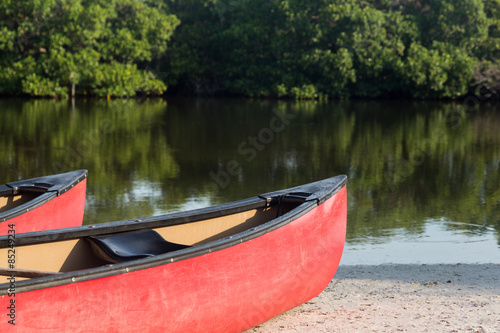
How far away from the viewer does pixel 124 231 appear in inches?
205

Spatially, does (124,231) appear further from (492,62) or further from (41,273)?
(492,62)

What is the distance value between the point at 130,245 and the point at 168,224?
475 millimetres

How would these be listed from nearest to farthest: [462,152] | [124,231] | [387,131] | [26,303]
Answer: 1. [26,303]
2. [124,231]
3. [462,152]
4. [387,131]

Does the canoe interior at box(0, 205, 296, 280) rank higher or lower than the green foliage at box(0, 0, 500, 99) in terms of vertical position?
lower

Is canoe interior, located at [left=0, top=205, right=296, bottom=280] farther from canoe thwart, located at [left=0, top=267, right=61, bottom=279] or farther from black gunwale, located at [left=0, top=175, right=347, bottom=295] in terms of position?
canoe thwart, located at [left=0, top=267, right=61, bottom=279]

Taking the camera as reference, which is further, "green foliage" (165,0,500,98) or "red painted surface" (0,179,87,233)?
"green foliage" (165,0,500,98)

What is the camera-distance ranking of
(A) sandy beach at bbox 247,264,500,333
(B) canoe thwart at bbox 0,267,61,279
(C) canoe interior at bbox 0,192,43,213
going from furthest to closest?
(C) canoe interior at bbox 0,192,43,213, (A) sandy beach at bbox 247,264,500,333, (B) canoe thwart at bbox 0,267,61,279

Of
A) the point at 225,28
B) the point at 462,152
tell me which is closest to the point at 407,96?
the point at 225,28

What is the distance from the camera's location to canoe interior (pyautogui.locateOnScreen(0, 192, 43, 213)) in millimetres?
6826

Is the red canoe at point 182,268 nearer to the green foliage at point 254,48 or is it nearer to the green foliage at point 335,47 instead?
the green foliage at point 254,48

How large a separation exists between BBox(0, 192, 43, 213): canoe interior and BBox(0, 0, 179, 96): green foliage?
32019 millimetres

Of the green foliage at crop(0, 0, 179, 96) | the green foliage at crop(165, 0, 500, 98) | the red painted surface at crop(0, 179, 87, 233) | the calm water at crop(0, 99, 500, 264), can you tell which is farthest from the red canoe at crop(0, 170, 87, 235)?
the green foliage at crop(165, 0, 500, 98)

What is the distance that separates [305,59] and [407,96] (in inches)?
310

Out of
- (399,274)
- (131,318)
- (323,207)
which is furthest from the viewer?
(399,274)
